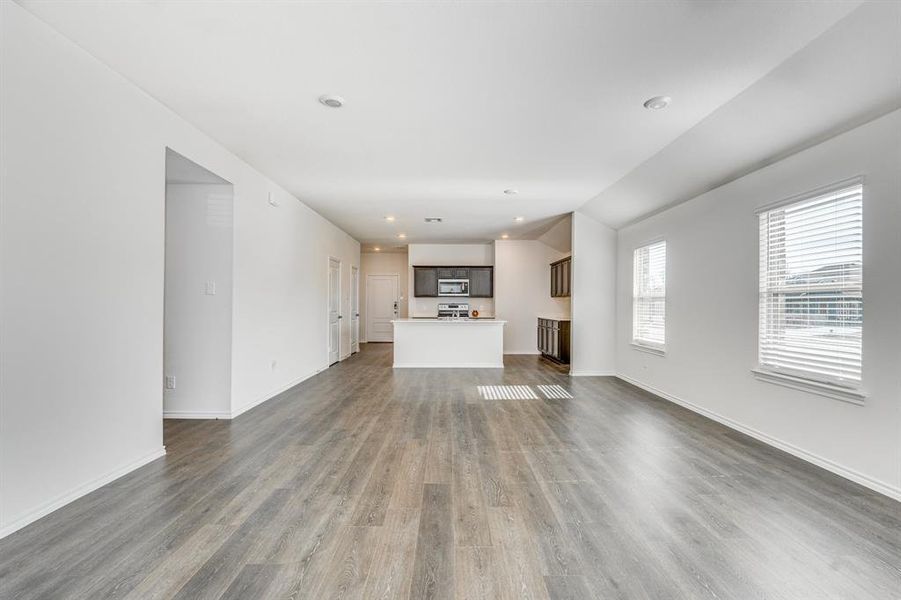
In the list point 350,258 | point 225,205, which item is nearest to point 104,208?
point 225,205

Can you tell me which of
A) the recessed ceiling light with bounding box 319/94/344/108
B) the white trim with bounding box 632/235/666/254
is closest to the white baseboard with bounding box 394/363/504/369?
the white trim with bounding box 632/235/666/254

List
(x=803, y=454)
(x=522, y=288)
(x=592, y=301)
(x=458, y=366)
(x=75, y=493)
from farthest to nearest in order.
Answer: (x=522, y=288) < (x=458, y=366) < (x=592, y=301) < (x=803, y=454) < (x=75, y=493)

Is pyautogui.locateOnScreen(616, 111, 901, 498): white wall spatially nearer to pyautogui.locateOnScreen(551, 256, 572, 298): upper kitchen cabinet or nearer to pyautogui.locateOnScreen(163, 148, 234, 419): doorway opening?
pyautogui.locateOnScreen(551, 256, 572, 298): upper kitchen cabinet

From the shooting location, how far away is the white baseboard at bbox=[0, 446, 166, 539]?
203 centimetres

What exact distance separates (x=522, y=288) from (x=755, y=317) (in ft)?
19.4

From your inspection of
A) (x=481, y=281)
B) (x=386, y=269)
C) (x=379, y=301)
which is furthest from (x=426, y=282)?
(x=379, y=301)

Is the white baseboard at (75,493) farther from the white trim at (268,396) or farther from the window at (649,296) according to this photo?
the window at (649,296)

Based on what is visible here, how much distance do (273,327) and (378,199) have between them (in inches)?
87.6

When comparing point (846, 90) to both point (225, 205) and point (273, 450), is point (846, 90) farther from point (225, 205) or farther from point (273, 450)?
point (225, 205)

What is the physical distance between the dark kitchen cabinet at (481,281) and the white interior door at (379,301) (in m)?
2.75

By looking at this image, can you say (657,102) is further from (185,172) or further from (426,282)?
(426,282)

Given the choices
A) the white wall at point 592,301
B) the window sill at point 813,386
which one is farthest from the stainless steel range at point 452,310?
the window sill at point 813,386

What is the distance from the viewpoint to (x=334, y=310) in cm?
758

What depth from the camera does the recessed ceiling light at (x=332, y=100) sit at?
9.45 feet
